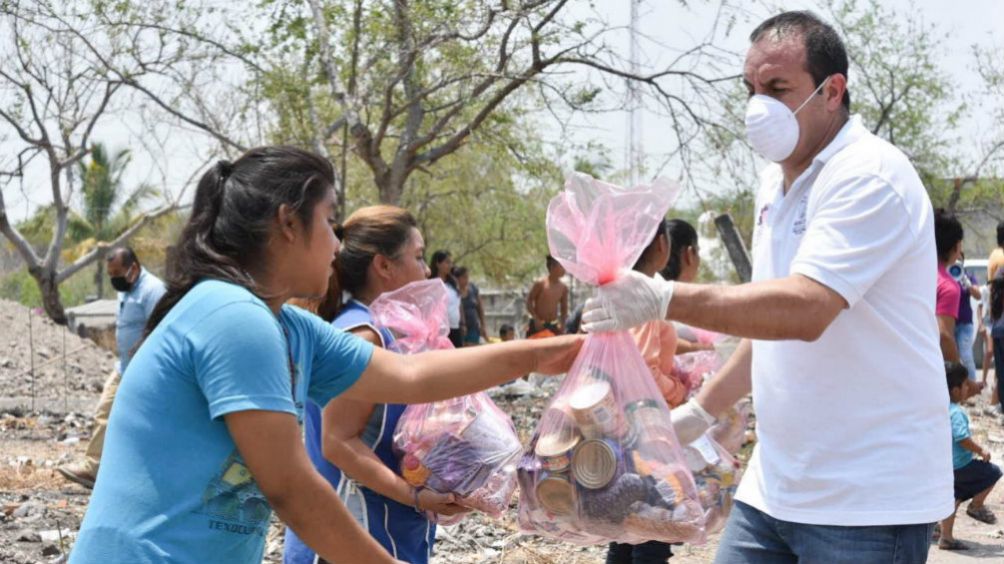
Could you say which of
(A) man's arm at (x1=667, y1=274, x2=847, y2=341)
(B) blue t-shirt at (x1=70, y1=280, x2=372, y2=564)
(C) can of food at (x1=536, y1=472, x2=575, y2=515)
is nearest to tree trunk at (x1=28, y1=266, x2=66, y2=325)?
(C) can of food at (x1=536, y1=472, x2=575, y2=515)

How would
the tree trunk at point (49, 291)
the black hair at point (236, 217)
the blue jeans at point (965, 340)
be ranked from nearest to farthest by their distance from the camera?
the black hair at point (236, 217), the blue jeans at point (965, 340), the tree trunk at point (49, 291)

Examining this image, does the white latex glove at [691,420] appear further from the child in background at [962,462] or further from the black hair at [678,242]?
the child in background at [962,462]

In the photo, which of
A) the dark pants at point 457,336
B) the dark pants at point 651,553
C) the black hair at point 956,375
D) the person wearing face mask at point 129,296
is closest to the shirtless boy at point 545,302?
the dark pants at point 457,336

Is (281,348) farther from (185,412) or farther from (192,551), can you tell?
(192,551)

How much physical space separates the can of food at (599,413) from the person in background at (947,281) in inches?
196

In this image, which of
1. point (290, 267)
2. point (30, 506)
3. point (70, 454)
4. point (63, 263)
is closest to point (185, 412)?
point (290, 267)

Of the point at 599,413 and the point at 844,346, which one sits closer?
the point at 844,346

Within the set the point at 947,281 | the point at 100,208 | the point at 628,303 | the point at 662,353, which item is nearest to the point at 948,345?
the point at 947,281

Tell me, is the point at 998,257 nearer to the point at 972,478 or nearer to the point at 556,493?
the point at 972,478

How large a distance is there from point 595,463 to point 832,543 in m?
0.55

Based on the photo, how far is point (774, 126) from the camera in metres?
2.82

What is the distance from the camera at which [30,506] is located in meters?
7.02

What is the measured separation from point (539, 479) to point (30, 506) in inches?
201

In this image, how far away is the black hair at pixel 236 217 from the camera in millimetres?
2256
